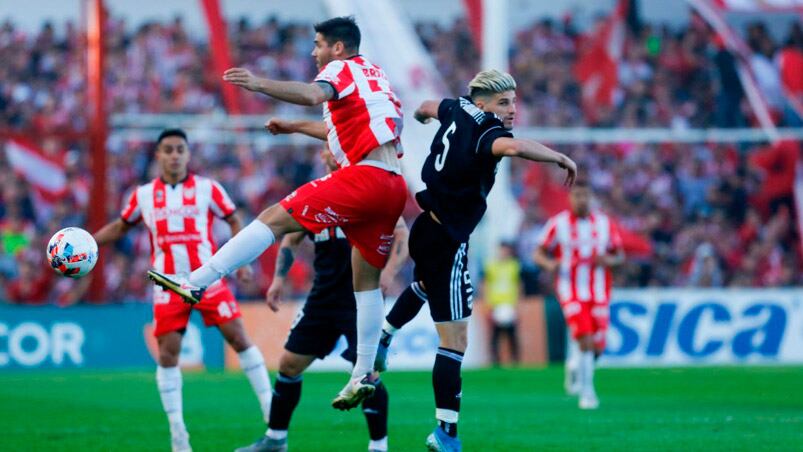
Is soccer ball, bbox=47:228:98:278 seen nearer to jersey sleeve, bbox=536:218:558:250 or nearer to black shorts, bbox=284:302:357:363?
black shorts, bbox=284:302:357:363

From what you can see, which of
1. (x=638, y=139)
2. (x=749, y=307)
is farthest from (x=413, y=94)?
(x=749, y=307)

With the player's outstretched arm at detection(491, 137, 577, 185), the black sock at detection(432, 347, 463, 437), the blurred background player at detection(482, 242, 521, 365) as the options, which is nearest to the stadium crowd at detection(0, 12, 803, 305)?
the blurred background player at detection(482, 242, 521, 365)

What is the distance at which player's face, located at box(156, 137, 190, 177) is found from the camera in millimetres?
10680

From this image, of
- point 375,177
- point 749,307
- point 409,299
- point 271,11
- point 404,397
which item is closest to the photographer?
point 375,177

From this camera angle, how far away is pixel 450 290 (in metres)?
8.73

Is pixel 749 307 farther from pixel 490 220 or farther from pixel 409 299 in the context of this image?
pixel 409 299

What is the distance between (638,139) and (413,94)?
4.61 m

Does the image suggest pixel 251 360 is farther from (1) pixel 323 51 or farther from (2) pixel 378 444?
(1) pixel 323 51

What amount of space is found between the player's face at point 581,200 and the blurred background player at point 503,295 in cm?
647

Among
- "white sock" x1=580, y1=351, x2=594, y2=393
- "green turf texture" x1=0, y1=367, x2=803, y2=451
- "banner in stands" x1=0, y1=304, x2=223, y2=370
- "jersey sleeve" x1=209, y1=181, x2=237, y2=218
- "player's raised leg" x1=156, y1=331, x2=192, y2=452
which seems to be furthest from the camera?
"banner in stands" x1=0, y1=304, x2=223, y2=370

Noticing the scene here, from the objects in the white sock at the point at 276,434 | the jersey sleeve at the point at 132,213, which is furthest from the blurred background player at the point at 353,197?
the jersey sleeve at the point at 132,213

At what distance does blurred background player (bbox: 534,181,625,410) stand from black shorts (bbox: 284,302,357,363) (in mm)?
5742

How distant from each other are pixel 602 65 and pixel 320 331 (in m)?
19.9

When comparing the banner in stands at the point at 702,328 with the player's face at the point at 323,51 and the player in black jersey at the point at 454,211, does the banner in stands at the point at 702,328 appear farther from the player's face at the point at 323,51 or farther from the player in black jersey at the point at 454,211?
the player's face at the point at 323,51
